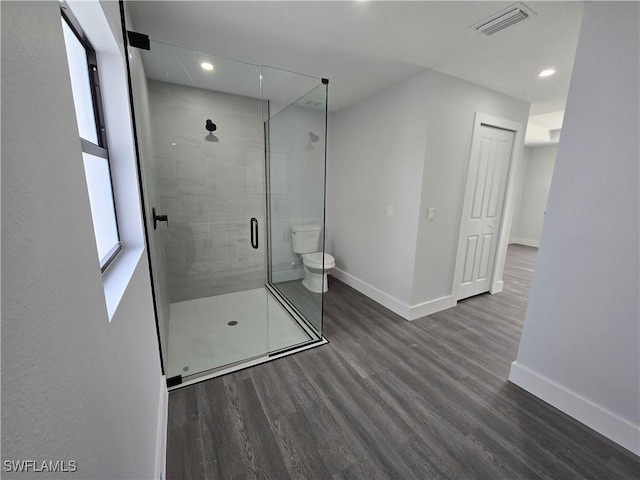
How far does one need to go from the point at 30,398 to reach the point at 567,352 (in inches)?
95.5

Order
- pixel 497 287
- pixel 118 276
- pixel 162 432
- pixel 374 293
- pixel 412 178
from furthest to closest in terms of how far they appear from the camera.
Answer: pixel 497 287
pixel 374 293
pixel 412 178
pixel 162 432
pixel 118 276

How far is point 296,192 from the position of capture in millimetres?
3035

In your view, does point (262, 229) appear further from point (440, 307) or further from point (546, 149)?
point (546, 149)

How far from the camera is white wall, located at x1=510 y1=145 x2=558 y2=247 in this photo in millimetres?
6219

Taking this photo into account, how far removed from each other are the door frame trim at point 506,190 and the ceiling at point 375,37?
1.26ft

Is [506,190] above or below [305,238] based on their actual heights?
above

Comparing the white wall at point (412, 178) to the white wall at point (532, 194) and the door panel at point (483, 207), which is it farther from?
the white wall at point (532, 194)

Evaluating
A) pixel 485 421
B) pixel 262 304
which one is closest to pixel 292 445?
pixel 485 421

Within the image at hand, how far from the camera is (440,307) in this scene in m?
3.00

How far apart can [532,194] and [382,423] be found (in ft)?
23.8

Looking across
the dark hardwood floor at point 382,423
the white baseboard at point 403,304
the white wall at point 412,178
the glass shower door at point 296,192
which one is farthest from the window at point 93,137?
the white baseboard at point 403,304

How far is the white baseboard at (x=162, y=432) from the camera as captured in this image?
4.01 ft

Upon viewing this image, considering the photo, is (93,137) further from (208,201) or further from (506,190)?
(506,190)

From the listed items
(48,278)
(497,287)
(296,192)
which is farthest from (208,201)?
(497,287)
